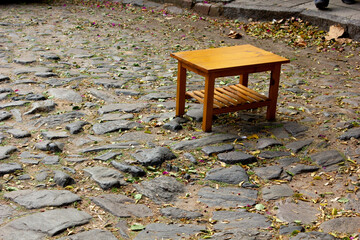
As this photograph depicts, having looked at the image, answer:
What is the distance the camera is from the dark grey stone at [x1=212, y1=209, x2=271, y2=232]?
109 inches

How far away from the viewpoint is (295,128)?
4.23m

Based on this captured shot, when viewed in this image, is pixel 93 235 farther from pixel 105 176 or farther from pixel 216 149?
pixel 216 149

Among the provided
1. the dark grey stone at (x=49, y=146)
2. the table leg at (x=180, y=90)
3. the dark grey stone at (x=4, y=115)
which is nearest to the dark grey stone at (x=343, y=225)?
the table leg at (x=180, y=90)

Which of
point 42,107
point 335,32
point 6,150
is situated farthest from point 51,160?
point 335,32

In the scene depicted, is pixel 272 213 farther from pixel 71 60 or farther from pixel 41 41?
pixel 41 41

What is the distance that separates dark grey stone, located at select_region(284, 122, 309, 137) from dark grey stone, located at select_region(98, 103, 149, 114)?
146 centimetres

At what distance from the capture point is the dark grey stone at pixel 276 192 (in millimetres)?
3158

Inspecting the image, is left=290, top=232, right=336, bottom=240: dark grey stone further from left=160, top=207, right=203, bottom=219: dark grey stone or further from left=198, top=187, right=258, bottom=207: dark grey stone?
left=160, top=207, right=203, bottom=219: dark grey stone

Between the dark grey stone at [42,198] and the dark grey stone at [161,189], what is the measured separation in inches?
18.3

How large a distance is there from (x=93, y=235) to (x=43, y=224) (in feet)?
1.04

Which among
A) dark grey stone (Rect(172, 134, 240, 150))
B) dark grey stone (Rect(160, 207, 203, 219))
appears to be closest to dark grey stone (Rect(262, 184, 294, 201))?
dark grey stone (Rect(160, 207, 203, 219))

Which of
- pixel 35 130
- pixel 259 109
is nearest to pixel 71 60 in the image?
pixel 35 130

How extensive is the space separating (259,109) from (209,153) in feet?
3.93

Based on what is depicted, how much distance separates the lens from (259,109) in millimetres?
4703
